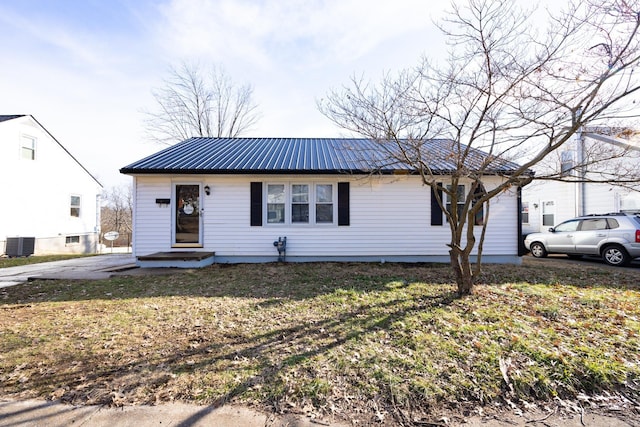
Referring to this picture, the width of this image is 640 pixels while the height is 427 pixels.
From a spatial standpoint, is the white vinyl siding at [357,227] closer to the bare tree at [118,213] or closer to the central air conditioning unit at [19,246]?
the central air conditioning unit at [19,246]

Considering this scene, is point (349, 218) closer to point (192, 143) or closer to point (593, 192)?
point (192, 143)

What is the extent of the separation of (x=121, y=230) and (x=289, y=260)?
36.1m

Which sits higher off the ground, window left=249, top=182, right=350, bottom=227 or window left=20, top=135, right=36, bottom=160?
window left=20, top=135, right=36, bottom=160

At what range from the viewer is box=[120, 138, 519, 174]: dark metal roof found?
23.7 feet

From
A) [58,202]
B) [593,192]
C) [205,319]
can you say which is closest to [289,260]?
[205,319]

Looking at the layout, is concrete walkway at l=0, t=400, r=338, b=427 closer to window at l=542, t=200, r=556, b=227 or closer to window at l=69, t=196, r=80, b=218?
window at l=542, t=200, r=556, b=227

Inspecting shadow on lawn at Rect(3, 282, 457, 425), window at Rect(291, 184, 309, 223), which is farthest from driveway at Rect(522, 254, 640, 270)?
shadow on lawn at Rect(3, 282, 457, 425)

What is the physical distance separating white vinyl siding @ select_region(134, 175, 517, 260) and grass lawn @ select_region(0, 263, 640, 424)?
2.94 metres

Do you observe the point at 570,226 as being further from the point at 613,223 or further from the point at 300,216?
the point at 300,216

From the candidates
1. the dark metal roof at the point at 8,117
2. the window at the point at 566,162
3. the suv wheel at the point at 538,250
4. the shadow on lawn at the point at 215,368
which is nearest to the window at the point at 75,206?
the dark metal roof at the point at 8,117

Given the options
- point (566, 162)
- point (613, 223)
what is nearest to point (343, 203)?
point (566, 162)

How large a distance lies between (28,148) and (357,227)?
54.8 feet

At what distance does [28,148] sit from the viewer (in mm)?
14188

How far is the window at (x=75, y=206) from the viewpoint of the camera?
17.0m
